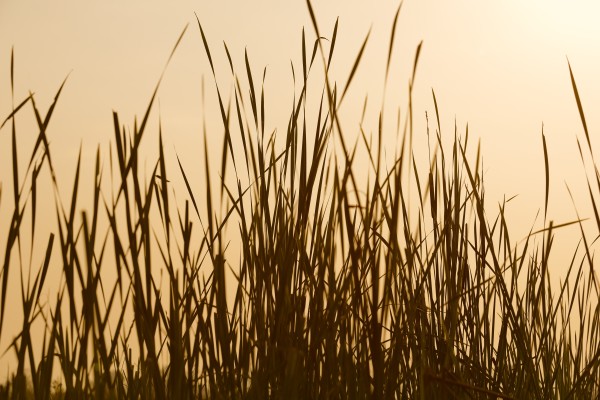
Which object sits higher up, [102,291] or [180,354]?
[102,291]

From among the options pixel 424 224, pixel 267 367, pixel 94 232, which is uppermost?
pixel 424 224

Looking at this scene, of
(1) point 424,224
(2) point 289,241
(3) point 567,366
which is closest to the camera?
(2) point 289,241

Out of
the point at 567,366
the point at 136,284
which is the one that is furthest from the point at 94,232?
the point at 567,366

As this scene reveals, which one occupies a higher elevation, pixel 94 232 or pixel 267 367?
pixel 94 232

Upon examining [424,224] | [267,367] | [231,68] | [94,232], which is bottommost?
[267,367]

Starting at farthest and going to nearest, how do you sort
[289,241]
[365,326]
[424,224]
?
[424,224], [365,326], [289,241]

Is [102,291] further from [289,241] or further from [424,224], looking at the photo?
[424,224]

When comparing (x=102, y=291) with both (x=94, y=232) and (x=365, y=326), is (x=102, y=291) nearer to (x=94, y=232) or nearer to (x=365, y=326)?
(x=94, y=232)

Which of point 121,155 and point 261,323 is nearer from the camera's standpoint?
point 121,155

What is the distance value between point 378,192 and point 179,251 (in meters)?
0.34

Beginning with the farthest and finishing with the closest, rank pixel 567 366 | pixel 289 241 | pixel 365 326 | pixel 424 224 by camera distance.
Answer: pixel 567 366 < pixel 424 224 < pixel 365 326 < pixel 289 241

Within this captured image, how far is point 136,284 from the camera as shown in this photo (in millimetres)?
990

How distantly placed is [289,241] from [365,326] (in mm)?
212

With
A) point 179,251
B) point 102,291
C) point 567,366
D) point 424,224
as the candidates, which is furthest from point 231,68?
point 567,366
